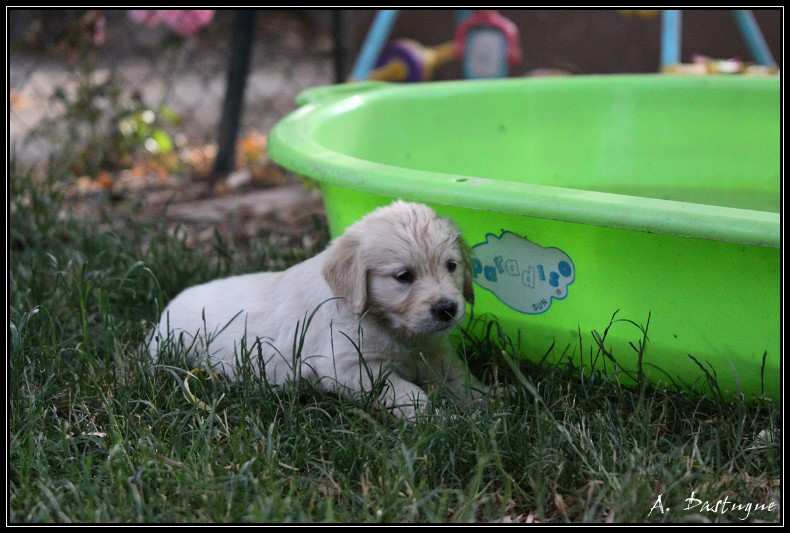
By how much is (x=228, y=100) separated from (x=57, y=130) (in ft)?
3.31

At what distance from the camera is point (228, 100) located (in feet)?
17.4

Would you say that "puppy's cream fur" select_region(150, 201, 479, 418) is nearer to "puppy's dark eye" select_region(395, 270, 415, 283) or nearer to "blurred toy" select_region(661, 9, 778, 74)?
"puppy's dark eye" select_region(395, 270, 415, 283)

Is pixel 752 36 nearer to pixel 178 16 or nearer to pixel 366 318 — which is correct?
pixel 178 16

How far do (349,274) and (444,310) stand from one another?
27 cm

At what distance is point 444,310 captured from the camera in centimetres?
226

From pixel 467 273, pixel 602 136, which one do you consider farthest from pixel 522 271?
pixel 602 136

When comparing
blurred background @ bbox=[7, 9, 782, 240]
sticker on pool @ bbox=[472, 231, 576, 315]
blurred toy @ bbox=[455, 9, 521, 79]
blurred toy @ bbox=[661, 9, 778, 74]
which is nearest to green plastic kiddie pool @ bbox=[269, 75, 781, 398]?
sticker on pool @ bbox=[472, 231, 576, 315]

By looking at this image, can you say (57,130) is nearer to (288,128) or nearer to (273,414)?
(288,128)

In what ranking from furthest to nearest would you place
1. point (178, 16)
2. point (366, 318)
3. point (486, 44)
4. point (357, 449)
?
point (486, 44), point (178, 16), point (366, 318), point (357, 449)

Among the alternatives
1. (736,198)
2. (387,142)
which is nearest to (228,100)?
(387,142)

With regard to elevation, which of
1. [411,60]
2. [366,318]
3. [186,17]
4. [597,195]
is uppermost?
[186,17]

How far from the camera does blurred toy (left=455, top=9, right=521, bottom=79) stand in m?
5.31
